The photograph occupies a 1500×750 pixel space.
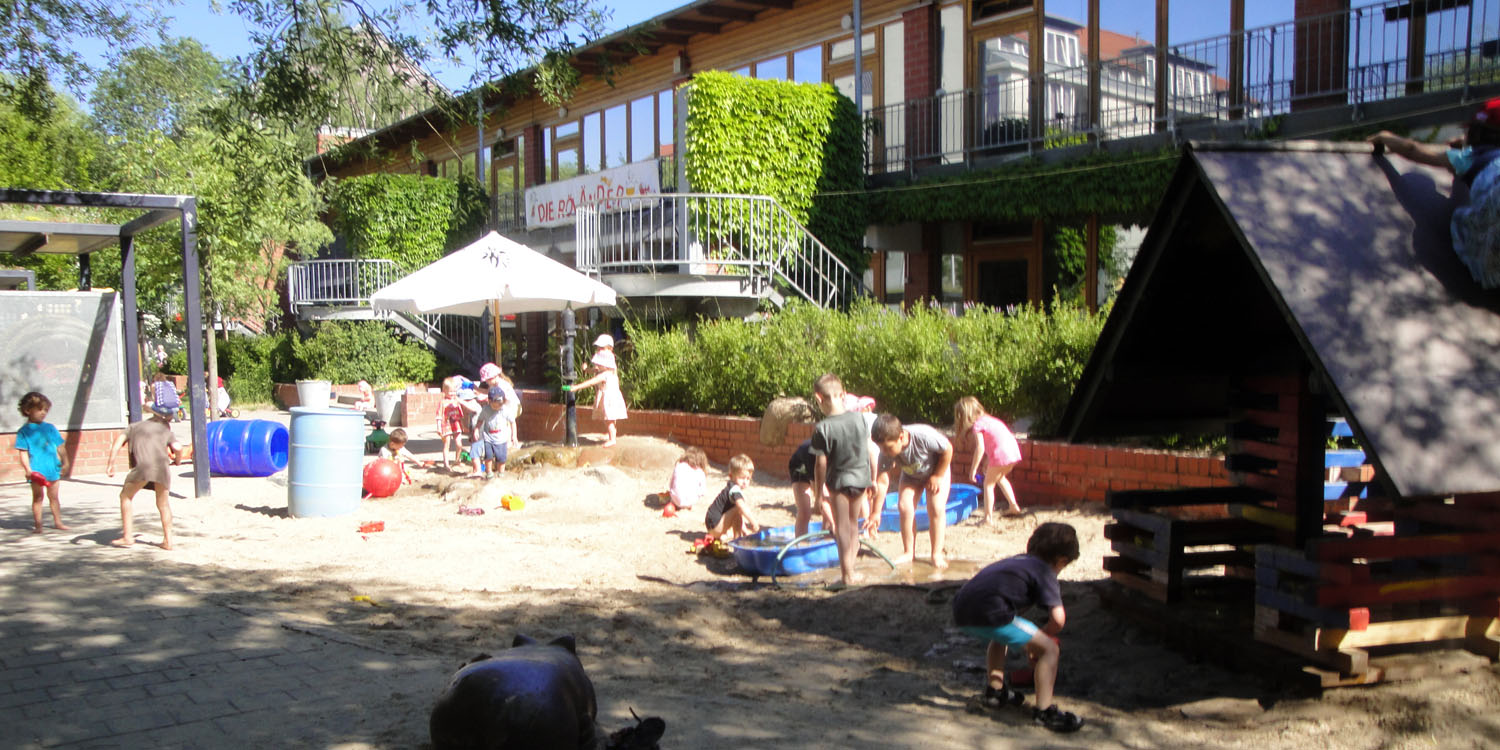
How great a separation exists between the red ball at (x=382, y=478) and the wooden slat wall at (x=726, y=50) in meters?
5.49

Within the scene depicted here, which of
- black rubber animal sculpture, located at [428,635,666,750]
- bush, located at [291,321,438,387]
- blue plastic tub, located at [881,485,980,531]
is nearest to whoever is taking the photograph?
black rubber animal sculpture, located at [428,635,666,750]

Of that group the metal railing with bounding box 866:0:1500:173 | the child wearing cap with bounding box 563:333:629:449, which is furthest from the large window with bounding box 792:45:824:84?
the child wearing cap with bounding box 563:333:629:449

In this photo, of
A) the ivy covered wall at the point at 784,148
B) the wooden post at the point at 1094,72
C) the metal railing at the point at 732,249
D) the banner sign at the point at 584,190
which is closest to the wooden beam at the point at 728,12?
the banner sign at the point at 584,190

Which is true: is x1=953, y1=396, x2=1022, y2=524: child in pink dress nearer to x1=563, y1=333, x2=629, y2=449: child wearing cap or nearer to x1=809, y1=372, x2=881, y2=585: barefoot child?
x1=809, y1=372, x2=881, y2=585: barefoot child

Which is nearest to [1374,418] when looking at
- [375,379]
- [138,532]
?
[138,532]

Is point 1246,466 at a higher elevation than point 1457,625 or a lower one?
higher

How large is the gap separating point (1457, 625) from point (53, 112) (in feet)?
40.0

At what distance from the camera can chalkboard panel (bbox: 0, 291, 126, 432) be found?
44.0 feet

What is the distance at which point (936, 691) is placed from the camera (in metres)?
5.35

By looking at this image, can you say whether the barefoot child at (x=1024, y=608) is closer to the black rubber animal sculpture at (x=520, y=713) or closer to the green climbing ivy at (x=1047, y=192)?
the black rubber animal sculpture at (x=520, y=713)

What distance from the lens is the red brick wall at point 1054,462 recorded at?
882cm

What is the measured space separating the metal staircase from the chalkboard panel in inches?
418

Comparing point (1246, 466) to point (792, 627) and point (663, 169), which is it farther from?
point (663, 169)

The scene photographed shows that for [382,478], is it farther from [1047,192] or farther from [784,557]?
[1047,192]
